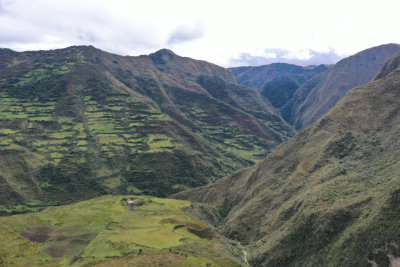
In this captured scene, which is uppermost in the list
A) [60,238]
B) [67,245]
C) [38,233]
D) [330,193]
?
[330,193]

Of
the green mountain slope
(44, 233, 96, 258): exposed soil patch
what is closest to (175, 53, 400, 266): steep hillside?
the green mountain slope

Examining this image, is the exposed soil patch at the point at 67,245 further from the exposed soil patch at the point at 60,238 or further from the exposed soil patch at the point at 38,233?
the exposed soil patch at the point at 38,233

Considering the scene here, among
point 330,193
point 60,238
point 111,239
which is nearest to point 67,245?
point 60,238

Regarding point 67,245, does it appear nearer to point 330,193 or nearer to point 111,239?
point 111,239

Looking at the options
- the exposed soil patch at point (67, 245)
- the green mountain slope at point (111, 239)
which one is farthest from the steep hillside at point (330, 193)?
the exposed soil patch at point (67, 245)

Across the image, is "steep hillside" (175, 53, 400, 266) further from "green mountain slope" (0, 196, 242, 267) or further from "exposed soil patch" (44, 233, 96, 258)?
"exposed soil patch" (44, 233, 96, 258)

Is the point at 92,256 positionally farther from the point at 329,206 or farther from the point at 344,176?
the point at 344,176

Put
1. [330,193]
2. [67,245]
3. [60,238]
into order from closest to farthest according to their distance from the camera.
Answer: [67,245] < [330,193] < [60,238]

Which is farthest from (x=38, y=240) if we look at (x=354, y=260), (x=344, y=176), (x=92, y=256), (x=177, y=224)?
(x=344, y=176)
